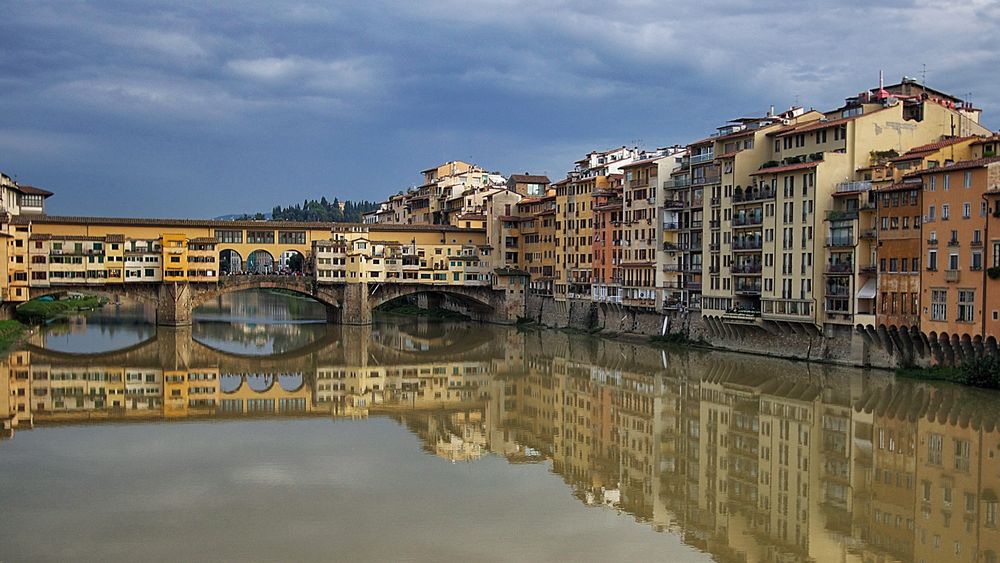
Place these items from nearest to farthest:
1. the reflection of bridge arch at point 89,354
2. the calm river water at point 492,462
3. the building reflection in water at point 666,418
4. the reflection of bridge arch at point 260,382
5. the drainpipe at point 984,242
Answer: the calm river water at point 492,462 < the building reflection in water at point 666,418 < the drainpipe at point 984,242 < the reflection of bridge arch at point 260,382 < the reflection of bridge arch at point 89,354

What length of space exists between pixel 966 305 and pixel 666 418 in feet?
35.5

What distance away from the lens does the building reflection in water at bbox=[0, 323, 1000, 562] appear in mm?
17031

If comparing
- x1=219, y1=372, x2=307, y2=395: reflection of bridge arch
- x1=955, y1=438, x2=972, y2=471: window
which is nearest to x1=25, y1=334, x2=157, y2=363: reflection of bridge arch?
x1=219, y1=372, x2=307, y2=395: reflection of bridge arch

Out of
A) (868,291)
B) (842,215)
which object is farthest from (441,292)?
(868,291)

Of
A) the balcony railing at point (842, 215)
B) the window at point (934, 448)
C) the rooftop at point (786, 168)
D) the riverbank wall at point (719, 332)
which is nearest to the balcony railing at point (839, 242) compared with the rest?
the balcony railing at point (842, 215)

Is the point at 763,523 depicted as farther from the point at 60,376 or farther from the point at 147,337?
the point at 147,337

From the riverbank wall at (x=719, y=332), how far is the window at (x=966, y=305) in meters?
3.11

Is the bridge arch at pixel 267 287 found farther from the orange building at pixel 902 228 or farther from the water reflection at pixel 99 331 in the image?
the orange building at pixel 902 228

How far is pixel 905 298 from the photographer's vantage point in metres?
32.8

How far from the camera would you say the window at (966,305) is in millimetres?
30094

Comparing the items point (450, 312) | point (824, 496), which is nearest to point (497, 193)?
point (450, 312)

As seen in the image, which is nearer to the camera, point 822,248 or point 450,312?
point 822,248

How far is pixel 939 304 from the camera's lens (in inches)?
1236

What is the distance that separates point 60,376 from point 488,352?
18.0 meters
